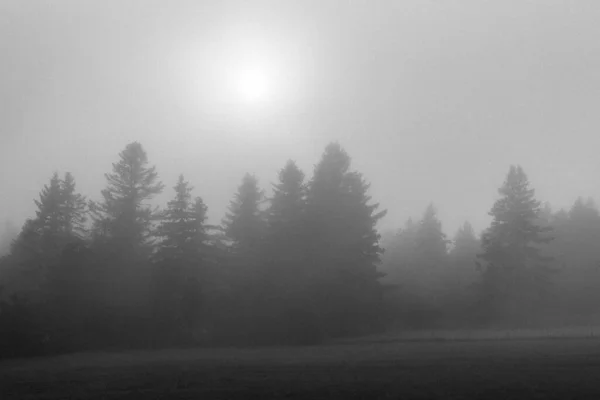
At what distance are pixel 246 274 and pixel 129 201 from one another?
15.7 m

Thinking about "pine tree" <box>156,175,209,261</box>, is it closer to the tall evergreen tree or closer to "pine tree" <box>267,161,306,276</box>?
"pine tree" <box>267,161,306,276</box>

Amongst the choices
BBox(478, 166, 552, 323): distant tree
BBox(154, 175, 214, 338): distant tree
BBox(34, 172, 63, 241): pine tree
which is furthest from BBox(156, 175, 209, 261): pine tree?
BBox(478, 166, 552, 323): distant tree

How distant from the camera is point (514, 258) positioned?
6725 centimetres

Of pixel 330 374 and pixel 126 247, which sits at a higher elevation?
pixel 126 247

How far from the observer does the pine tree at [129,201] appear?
64188mm

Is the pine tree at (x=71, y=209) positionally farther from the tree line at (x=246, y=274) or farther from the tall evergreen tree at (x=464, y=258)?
the tall evergreen tree at (x=464, y=258)

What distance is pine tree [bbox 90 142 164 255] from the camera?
64.2m

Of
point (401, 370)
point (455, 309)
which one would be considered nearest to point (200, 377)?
point (401, 370)

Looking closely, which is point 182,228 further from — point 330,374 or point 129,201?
point 330,374

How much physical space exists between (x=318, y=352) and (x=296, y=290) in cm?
1385

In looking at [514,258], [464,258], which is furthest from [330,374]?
[464,258]

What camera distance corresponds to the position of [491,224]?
2810 inches

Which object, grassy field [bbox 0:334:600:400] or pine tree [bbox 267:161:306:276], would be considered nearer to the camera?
grassy field [bbox 0:334:600:400]

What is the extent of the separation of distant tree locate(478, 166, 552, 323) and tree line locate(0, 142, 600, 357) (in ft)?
0.45
